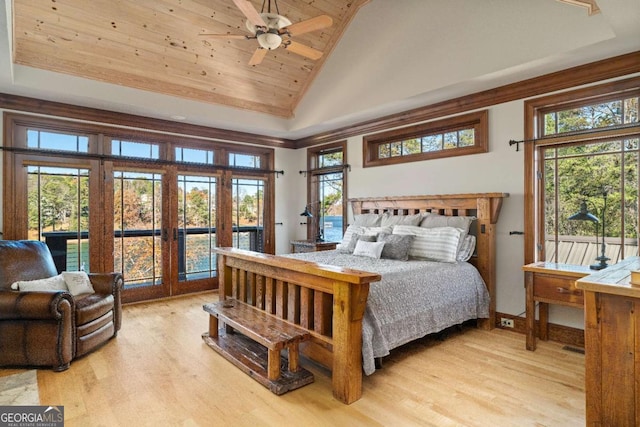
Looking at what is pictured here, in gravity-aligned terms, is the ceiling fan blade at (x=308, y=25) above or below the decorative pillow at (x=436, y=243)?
above

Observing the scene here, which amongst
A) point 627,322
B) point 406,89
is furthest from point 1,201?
point 627,322

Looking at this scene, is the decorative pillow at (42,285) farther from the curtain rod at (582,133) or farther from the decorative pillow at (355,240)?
the curtain rod at (582,133)

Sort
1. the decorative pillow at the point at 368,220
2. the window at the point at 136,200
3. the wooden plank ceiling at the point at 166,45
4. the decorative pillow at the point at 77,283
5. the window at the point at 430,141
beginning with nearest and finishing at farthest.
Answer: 1. the decorative pillow at the point at 77,283
2. the wooden plank ceiling at the point at 166,45
3. the window at the point at 430,141
4. the window at the point at 136,200
5. the decorative pillow at the point at 368,220

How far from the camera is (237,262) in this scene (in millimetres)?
3521

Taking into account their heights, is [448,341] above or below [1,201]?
below

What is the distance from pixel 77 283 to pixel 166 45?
9.03 ft

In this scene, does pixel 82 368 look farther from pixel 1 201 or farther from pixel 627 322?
pixel 627 322

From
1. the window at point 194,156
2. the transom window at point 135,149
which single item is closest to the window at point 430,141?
the window at point 194,156

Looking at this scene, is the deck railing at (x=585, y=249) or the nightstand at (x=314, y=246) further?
the nightstand at (x=314, y=246)

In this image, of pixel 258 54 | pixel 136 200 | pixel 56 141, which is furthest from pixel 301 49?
pixel 56 141

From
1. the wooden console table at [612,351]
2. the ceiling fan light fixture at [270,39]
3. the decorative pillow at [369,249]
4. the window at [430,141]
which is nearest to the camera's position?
the wooden console table at [612,351]

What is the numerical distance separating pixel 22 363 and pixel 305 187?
4.41 meters

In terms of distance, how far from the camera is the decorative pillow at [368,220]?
15.1 ft

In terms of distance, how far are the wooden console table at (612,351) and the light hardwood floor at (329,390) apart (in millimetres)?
547
